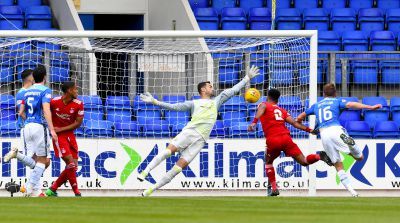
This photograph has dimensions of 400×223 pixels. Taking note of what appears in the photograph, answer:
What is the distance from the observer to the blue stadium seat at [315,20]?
28391mm

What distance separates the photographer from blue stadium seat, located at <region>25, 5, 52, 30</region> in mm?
27484

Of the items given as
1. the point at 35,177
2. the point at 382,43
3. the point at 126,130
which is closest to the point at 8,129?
the point at 126,130

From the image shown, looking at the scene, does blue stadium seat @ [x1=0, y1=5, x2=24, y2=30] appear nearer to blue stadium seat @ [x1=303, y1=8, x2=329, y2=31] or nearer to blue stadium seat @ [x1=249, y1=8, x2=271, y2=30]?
blue stadium seat @ [x1=249, y1=8, x2=271, y2=30]

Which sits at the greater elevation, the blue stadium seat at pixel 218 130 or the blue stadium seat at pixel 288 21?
the blue stadium seat at pixel 288 21

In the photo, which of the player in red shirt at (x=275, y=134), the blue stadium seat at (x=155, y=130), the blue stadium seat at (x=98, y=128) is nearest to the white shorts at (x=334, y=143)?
the player in red shirt at (x=275, y=134)

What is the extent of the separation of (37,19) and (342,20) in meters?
6.47

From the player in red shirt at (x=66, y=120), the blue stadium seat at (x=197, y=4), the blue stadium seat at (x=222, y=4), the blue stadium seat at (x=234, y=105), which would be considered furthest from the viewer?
the blue stadium seat at (x=222, y=4)

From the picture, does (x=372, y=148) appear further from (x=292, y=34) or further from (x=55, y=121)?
(x=55, y=121)

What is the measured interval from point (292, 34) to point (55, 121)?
4.46m

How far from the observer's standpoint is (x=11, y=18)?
1073 inches

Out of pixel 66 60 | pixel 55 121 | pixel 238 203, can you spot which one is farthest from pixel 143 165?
pixel 238 203

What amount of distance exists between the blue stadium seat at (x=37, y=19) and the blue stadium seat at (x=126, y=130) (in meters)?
4.69

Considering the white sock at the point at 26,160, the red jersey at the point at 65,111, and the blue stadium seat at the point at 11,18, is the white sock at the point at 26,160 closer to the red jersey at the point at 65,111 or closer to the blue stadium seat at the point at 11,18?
the red jersey at the point at 65,111

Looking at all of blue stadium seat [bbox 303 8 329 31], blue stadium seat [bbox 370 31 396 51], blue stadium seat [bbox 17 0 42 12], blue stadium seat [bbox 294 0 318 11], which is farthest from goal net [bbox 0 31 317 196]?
blue stadium seat [bbox 294 0 318 11]
